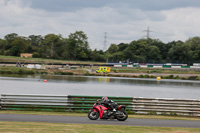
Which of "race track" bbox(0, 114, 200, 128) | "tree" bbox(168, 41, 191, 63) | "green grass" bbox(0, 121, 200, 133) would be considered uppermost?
"tree" bbox(168, 41, 191, 63)

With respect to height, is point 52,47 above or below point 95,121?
above

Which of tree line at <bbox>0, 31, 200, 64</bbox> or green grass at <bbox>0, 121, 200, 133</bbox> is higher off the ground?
tree line at <bbox>0, 31, 200, 64</bbox>

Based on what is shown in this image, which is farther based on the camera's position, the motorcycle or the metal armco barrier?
the metal armco barrier

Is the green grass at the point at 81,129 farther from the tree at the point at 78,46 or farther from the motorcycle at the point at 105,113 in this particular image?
the tree at the point at 78,46

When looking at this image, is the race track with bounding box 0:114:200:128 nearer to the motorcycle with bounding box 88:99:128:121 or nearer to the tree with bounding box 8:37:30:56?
the motorcycle with bounding box 88:99:128:121

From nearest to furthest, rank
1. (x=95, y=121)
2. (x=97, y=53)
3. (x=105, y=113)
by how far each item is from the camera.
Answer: (x=95, y=121) < (x=105, y=113) < (x=97, y=53)

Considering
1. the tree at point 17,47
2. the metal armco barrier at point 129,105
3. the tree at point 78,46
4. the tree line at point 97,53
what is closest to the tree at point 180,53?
the tree line at point 97,53

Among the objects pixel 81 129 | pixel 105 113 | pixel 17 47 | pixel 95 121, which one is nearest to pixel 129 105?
pixel 105 113

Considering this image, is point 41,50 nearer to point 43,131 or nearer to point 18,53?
point 18,53

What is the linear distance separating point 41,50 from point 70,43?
1692 centimetres

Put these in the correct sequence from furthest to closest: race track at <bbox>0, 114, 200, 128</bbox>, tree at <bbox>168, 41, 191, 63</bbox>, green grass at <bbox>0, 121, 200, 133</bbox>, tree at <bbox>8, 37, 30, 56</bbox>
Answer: tree at <bbox>8, 37, 30, 56</bbox>, tree at <bbox>168, 41, 191, 63</bbox>, race track at <bbox>0, 114, 200, 128</bbox>, green grass at <bbox>0, 121, 200, 133</bbox>

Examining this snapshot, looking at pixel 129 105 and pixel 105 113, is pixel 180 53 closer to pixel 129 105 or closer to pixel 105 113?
pixel 129 105

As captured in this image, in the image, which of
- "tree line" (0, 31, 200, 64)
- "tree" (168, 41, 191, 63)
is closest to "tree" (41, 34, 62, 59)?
"tree line" (0, 31, 200, 64)

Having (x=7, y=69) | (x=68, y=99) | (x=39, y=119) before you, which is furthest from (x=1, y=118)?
(x=7, y=69)
